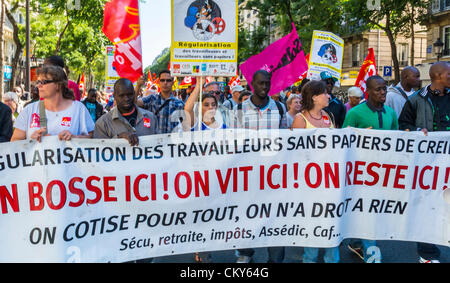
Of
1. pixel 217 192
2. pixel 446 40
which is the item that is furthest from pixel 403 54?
pixel 217 192

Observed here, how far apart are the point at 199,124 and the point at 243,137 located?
1.81ft

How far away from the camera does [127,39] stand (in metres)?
5.99

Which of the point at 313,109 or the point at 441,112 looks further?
the point at 441,112

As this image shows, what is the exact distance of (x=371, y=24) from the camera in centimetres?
2470

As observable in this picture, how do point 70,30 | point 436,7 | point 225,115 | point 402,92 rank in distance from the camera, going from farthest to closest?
point 436,7
point 70,30
point 402,92
point 225,115

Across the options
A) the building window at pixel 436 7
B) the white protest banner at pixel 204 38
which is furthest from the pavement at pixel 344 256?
the building window at pixel 436 7

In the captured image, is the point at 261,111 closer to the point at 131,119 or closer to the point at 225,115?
the point at 225,115

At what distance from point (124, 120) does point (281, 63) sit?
2792mm

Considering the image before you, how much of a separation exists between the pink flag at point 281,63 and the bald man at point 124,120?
2212 mm

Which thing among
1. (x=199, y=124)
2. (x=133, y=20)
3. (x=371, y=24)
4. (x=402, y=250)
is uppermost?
(x=371, y=24)

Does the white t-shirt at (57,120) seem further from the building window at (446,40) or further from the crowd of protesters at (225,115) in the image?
the building window at (446,40)

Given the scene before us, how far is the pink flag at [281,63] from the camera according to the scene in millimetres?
6176

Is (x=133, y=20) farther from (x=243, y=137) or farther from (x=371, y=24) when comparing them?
(x=371, y=24)

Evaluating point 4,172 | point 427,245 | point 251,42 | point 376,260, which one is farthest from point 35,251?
point 251,42
